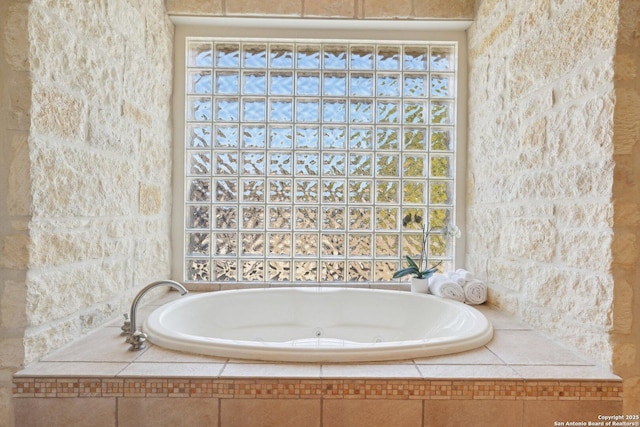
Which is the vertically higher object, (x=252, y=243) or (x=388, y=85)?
(x=388, y=85)

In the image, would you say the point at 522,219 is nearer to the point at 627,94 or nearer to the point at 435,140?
the point at 627,94

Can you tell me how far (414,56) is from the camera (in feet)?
7.91

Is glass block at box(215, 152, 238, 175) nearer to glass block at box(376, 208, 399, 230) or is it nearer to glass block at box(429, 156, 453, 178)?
glass block at box(376, 208, 399, 230)

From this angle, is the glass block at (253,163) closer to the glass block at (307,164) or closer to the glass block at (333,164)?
the glass block at (307,164)

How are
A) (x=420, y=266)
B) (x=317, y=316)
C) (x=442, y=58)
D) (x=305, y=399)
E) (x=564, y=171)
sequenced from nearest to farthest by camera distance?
1. (x=305, y=399)
2. (x=564, y=171)
3. (x=317, y=316)
4. (x=420, y=266)
5. (x=442, y=58)

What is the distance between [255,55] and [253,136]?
522mm

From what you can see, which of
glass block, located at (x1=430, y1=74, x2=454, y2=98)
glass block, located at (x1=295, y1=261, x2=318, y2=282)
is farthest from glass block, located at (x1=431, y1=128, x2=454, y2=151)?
glass block, located at (x1=295, y1=261, x2=318, y2=282)

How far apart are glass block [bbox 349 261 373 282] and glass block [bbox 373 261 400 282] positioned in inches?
1.5

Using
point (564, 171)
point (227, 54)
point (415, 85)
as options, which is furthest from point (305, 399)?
point (227, 54)

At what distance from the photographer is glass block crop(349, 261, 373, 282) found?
94.3 inches

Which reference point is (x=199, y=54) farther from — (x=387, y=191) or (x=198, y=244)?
(x=387, y=191)

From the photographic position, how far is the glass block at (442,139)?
241 centimetres

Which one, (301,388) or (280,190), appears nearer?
(301,388)

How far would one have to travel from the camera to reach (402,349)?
1.28 metres
